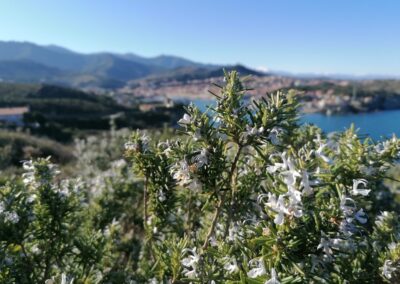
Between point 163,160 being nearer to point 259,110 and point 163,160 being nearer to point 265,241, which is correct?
point 259,110

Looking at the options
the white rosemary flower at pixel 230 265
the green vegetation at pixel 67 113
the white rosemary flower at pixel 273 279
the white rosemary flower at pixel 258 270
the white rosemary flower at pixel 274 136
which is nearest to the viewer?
the white rosemary flower at pixel 273 279

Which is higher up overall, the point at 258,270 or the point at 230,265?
the point at 258,270

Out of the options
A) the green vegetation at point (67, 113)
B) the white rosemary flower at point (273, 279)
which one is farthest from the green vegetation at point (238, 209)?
the green vegetation at point (67, 113)

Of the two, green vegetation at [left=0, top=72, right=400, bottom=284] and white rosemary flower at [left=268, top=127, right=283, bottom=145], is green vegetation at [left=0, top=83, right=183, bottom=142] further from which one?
white rosemary flower at [left=268, top=127, right=283, bottom=145]

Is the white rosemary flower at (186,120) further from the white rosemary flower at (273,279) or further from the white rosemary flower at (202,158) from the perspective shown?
the white rosemary flower at (273,279)

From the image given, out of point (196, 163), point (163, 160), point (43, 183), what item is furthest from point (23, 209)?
point (196, 163)

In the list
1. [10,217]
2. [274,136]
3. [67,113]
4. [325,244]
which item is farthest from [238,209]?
[67,113]

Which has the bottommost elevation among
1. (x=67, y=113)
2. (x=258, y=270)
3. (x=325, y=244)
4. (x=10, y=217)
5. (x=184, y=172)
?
(x=67, y=113)

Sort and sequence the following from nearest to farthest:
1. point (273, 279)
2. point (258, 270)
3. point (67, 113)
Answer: point (273, 279), point (258, 270), point (67, 113)

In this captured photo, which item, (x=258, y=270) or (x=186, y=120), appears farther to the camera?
(x=186, y=120)

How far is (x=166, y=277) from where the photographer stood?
312 cm

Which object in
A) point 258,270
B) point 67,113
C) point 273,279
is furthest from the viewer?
point 67,113

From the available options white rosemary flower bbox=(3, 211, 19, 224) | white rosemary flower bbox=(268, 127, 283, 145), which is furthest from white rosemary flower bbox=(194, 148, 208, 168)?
white rosemary flower bbox=(3, 211, 19, 224)

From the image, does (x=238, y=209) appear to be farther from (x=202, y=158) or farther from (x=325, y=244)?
(x=325, y=244)
